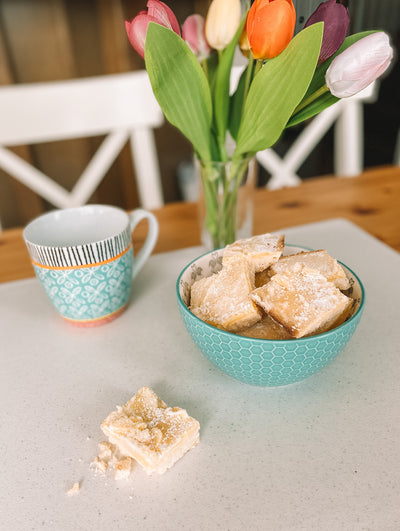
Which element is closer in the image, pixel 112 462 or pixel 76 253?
pixel 112 462

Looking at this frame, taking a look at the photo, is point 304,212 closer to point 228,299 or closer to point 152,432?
point 228,299

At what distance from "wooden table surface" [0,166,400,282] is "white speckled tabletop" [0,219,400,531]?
22cm

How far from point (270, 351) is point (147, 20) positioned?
38 centimetres

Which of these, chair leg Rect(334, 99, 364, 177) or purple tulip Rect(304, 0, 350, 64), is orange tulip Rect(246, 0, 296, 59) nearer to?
purple tulip Rect(304, 0, 350, 64)

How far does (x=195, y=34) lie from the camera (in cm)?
60

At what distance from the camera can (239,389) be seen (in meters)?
0.49

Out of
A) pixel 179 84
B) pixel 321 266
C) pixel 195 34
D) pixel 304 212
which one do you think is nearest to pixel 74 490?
pixel 321 266

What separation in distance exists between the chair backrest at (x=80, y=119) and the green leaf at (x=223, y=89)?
0.56 m

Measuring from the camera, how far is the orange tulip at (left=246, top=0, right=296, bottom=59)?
0.44 m

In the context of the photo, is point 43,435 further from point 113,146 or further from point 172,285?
point 113,146

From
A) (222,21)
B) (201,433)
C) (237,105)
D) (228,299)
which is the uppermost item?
(222,21)

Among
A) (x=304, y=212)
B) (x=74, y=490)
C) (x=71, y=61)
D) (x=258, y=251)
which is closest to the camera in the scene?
(x=74, y=490)

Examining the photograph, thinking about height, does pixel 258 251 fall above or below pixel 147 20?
below

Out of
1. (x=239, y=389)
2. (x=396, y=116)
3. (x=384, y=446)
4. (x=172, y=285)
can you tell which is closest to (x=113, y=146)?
(x=172, y=285)
